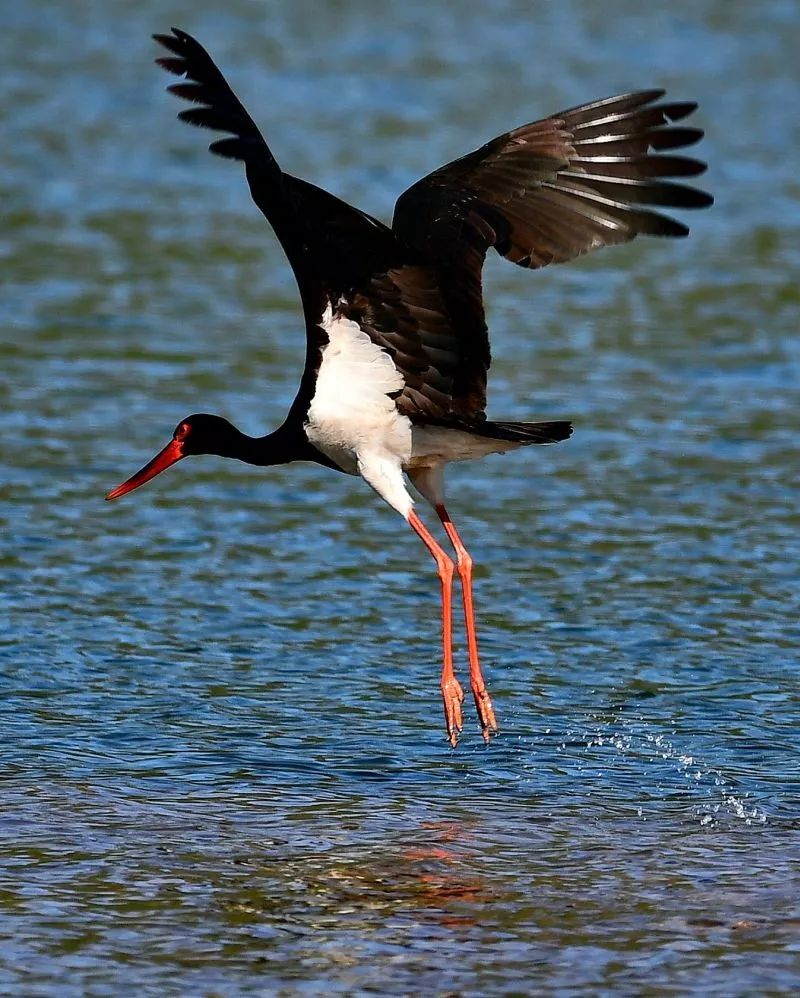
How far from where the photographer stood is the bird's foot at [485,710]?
28.4ft

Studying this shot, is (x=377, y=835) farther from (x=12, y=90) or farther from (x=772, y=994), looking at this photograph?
(x=12, y=90)

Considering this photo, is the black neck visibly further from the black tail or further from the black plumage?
the black tail

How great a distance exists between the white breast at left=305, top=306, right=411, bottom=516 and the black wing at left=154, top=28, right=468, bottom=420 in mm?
47

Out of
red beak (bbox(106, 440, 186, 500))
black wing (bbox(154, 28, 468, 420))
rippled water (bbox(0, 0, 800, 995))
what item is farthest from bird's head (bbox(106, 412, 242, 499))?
black wing (bbox(154, 28, 468, 420))

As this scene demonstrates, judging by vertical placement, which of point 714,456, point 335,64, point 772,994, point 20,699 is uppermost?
point 335,64

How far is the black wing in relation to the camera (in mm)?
7617

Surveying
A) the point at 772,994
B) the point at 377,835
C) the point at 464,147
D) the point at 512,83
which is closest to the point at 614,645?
the point at 377,835

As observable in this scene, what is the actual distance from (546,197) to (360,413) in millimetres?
1157

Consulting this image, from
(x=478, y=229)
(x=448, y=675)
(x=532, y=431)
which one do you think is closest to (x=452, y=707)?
(x=448, y=675)

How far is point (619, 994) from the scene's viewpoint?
20.4 ft

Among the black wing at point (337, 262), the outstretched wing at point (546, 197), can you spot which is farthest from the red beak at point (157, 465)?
the outstretched wing at point (546, 197)

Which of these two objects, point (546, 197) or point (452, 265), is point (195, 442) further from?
point (546, 197)

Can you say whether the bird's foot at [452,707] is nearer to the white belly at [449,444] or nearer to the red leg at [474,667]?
the red leg at [474,667]

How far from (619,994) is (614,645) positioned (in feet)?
12.4
